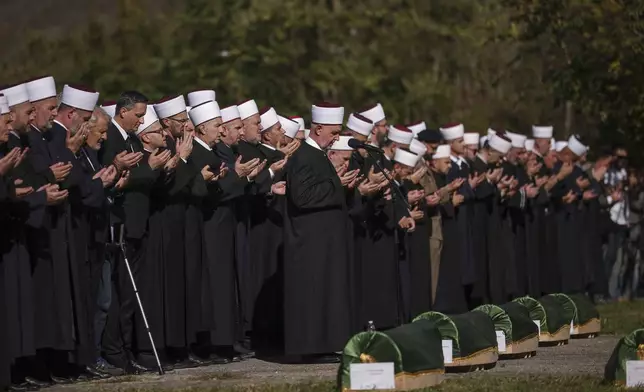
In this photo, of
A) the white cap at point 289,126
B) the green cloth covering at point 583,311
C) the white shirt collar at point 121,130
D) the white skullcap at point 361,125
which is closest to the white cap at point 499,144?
the green cloth covering at point 583,311

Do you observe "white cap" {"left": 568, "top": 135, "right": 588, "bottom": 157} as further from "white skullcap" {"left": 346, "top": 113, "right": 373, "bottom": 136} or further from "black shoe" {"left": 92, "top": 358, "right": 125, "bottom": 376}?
"black shoe" {"left": 92, "top": 358, "right": 125, "bottom": 376}

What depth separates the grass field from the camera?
53.2 ft

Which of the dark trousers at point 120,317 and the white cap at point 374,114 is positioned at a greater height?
the white cap at point 374,114

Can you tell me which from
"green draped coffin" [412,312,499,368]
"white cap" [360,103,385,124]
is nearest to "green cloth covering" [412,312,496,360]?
"green draped coffin" [412,312,499,368]

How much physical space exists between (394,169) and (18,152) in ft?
24.7

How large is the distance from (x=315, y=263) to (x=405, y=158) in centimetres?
385

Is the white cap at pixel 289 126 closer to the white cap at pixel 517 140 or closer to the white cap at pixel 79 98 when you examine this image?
the white cap at pixel 79 98

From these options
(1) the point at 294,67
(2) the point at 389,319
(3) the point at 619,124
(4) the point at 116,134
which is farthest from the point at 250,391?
(1) the point at 294,67

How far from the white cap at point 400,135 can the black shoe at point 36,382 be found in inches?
288

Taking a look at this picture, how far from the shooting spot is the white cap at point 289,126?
22566mm

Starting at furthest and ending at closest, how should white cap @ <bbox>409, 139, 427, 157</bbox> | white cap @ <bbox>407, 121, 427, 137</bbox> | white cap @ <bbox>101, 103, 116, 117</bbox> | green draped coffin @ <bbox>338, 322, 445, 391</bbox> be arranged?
white cap @ <bbox>407, 121, 427, 137</bbox> < white cap @ <bbox>409, 139, 427, 157</bbox> < white cap @ <bbox>101, 103, 116, 117</bbox> < green draped coffin @ <bbox>338, 322, 445, 391</bbox>

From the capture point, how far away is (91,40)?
180 feet

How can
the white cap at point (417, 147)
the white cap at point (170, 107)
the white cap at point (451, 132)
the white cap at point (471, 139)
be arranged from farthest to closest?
the white cap at point (471, 139) → the white cap at point (451, 132) → the white cap at point (417, 147) → the white cap at point (170, 107)

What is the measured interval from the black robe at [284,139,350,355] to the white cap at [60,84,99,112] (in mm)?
2493
